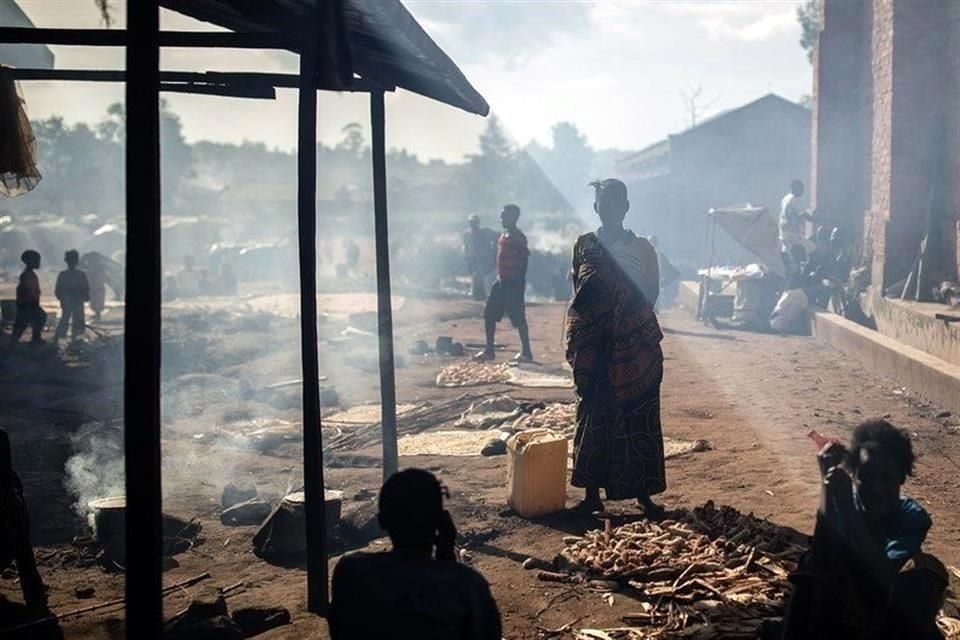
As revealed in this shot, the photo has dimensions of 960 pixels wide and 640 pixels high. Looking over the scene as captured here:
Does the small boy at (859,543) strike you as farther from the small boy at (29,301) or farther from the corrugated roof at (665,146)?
the corrugated roof at (665,146)

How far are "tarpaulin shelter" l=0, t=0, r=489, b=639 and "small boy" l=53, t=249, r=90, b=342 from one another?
1197cm

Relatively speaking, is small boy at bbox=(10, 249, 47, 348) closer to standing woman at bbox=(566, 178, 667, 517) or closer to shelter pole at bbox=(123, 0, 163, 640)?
standing woman at bbox=(566, 178, 667, 517)

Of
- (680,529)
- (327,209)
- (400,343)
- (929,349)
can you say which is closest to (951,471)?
(680,529)

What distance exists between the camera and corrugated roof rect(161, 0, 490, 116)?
5.09m

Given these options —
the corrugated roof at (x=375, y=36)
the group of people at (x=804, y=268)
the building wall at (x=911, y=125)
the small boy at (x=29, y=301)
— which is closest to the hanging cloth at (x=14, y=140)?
the corrugated roof at (x=375, y=36)

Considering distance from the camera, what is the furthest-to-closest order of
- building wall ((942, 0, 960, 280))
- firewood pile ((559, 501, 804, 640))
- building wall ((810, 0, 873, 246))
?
1. building wall ((810, 0, 873, 246))
2. building wall ((942, 0, 960, 280))
3. firewood pile ((559, 501, 804, 640))

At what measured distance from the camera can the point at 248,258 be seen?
120ft

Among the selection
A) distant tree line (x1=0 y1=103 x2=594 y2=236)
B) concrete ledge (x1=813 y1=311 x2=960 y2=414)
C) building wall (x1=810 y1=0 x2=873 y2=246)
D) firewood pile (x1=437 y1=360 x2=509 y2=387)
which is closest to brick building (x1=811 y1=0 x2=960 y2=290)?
concrete ledge (x1=813 y1=311 x2=960 y2=414)

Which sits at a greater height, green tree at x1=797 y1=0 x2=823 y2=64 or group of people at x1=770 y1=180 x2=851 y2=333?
green tree at x1=797 y1=0 x2=823 y2=64

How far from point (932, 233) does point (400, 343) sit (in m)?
8.69

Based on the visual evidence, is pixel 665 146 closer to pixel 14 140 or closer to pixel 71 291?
pixel 71 291

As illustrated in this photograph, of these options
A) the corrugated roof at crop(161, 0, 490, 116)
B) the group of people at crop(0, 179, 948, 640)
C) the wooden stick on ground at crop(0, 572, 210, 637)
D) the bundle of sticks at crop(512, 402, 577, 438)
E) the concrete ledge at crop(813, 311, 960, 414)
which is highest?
the corrugated roof at crop(161, 0, 490, 116)

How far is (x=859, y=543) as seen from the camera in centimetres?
379

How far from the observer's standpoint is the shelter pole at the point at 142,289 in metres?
3.53
